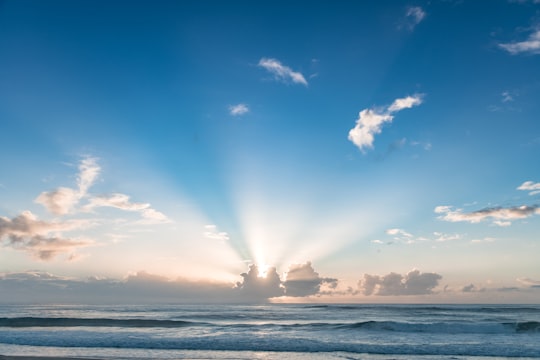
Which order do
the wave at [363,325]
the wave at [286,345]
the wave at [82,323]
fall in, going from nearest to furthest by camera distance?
the wave at [286,345]
the wave at [363,325]
the wave at [82,323]

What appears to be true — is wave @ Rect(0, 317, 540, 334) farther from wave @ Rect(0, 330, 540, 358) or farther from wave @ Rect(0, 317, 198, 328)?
wave @ Rect(0, 330, 540, 358)

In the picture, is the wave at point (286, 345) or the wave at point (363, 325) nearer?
the wave at point (286, 345)

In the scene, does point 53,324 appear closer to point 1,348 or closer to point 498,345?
point 1,348

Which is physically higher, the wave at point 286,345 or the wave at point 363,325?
the wave at point 286,345

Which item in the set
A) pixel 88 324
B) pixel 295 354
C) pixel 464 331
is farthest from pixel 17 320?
pixel 464 331

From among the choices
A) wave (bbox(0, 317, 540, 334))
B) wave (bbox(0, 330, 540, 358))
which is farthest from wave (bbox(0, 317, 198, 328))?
wave (bbox(0, 330, 540, 358))

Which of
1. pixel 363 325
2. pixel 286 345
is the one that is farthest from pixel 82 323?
pixel 363 325

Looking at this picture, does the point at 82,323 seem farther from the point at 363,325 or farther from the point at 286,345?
the point at 363,325

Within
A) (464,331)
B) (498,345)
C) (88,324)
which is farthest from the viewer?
(88,324)

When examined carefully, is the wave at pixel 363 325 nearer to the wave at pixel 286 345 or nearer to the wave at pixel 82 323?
the wave at pixel 82 323

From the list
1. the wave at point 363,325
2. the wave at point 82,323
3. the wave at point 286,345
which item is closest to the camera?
the wave at point 286,345

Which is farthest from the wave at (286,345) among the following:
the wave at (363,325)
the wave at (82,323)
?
the wave at (82,323)

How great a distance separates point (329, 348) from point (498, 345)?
40.2ft

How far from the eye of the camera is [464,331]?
41.2 m
